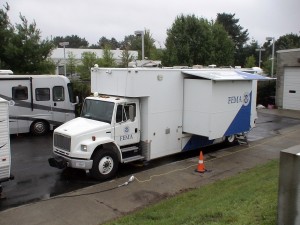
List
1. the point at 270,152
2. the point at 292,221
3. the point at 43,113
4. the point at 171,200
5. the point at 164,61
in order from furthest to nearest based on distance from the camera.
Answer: the point at 164,61 < the point at 43,113 < the point at 270,152 < the point at 171,200 < the point at 292,221

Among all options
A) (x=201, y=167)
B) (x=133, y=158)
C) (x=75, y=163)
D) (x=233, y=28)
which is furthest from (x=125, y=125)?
(x=233, y=28)

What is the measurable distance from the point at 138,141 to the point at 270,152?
18.2 ft

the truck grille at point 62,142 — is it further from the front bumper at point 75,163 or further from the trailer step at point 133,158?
the trailer step at point 133,158

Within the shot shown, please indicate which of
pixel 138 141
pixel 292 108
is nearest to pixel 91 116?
pixel 138 141

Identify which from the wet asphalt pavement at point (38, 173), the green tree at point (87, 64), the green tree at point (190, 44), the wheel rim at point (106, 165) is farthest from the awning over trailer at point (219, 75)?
the green tree at point (87, 64)

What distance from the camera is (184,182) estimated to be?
10.7 meters

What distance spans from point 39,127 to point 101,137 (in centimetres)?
795

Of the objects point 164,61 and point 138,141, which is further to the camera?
point 164,61

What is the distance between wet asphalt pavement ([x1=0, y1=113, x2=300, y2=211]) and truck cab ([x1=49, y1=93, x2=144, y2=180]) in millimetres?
549

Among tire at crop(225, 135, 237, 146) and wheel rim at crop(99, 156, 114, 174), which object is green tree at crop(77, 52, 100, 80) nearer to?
tire at crop(225, 135, 237, 146)

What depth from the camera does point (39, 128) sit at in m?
18.0

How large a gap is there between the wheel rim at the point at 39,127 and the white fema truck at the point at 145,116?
6.29 metres

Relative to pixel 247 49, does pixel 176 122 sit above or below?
below

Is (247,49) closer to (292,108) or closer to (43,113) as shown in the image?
(292,108)
